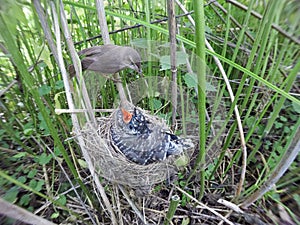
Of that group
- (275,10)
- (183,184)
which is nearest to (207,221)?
(183,184)

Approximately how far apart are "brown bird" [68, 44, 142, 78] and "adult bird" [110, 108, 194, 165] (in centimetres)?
22

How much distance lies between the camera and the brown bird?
54 cm

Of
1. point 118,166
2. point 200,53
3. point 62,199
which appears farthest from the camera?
point 62,199

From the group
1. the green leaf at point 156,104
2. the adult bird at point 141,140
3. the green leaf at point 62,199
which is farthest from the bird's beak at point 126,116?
the green leaf at point 62,199

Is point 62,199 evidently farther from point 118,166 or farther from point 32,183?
point 118,166

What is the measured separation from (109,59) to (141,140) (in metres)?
0.30

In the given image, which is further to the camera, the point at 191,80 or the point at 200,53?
the point at 191,80

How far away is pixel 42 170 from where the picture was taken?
943 millimetres

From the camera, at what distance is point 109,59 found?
54 centimetres

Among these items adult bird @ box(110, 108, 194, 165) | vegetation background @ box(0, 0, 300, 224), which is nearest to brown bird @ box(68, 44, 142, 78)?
vegetation background @ box(0, 0, 300, 224)

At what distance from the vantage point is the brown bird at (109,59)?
1.77ft

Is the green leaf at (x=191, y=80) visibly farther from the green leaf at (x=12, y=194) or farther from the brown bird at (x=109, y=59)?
the green leaf at (x=12, y=194)

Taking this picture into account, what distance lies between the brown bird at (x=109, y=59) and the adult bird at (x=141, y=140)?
0.74ft

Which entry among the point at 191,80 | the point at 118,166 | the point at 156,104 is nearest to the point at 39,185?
the point at 118,166
